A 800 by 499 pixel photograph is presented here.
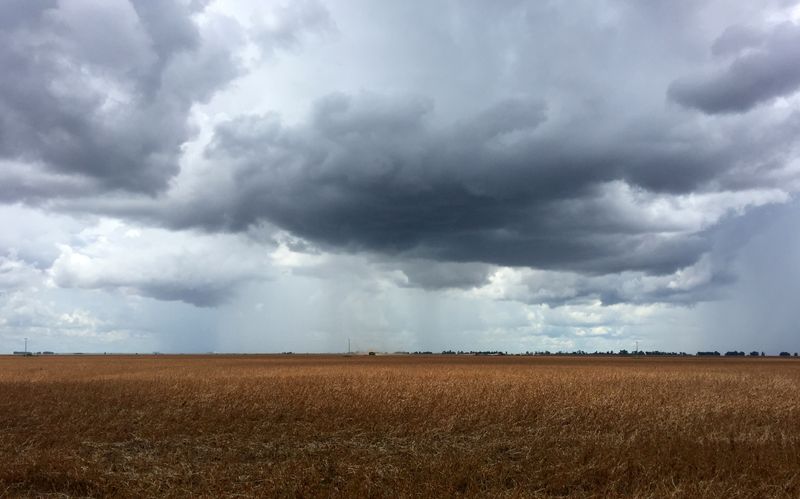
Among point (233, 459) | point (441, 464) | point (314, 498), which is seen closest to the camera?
point (314, 498)

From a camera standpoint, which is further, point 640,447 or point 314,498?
point 640,447

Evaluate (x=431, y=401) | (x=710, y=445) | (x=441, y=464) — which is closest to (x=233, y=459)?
(x=441, y=464)

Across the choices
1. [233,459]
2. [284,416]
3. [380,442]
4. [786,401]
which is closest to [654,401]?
[786,401]

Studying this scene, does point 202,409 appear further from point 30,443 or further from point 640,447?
point 640,447

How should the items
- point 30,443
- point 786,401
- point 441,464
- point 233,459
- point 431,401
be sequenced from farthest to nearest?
1. point 786,401
2. point 431,401
3. point 30,443
4. point 233,459
5. point 441,464

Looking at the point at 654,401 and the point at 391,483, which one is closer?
the point at 391,483

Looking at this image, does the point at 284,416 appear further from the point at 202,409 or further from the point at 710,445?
the point at 710,445

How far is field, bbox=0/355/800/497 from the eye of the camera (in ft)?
44.5

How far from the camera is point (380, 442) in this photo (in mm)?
19625

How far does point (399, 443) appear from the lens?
19.4 metres

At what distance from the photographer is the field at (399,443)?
1355 centimetres

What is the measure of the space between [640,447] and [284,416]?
48.8ft

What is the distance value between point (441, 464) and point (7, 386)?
117ft

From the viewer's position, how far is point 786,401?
29484 millimetres
